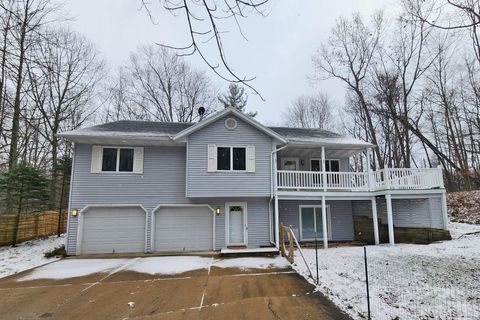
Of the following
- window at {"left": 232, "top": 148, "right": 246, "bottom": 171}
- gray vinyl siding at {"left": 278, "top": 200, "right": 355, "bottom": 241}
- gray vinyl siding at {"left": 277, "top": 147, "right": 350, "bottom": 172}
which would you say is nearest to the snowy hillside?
gray vinyl siding at {"left": 278, "top": 200, "right": 355, "bottom": 241}

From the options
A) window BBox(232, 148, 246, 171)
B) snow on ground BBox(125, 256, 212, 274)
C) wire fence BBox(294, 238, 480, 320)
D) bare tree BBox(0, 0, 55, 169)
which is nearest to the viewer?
bare tree BBox(0, 0, 55, 169)

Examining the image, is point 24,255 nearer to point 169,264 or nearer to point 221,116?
point 169,264

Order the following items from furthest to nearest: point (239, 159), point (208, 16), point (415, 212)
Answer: point (415, 212) → point (239, 159) → point (208, 16)

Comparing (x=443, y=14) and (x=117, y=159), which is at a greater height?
(x=443, y=14)

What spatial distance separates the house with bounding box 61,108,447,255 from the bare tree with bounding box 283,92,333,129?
15.6 meters

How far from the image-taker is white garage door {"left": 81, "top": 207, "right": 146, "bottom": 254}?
35.1 feet

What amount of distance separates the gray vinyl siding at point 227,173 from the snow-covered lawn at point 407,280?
3472 mm

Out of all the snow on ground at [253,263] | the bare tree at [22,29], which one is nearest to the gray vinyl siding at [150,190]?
the snow on ground at [253,263]

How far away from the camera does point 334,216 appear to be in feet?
43.3

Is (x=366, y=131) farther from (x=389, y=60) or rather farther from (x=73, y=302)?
(x=73, y=302)

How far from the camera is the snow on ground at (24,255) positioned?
848 cm

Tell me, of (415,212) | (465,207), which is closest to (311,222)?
(415,212)

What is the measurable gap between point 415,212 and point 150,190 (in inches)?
464

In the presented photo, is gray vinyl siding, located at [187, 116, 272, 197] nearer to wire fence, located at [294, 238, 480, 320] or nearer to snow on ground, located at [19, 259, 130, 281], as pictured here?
wire fence, located at [294, 238, 480, 320]
